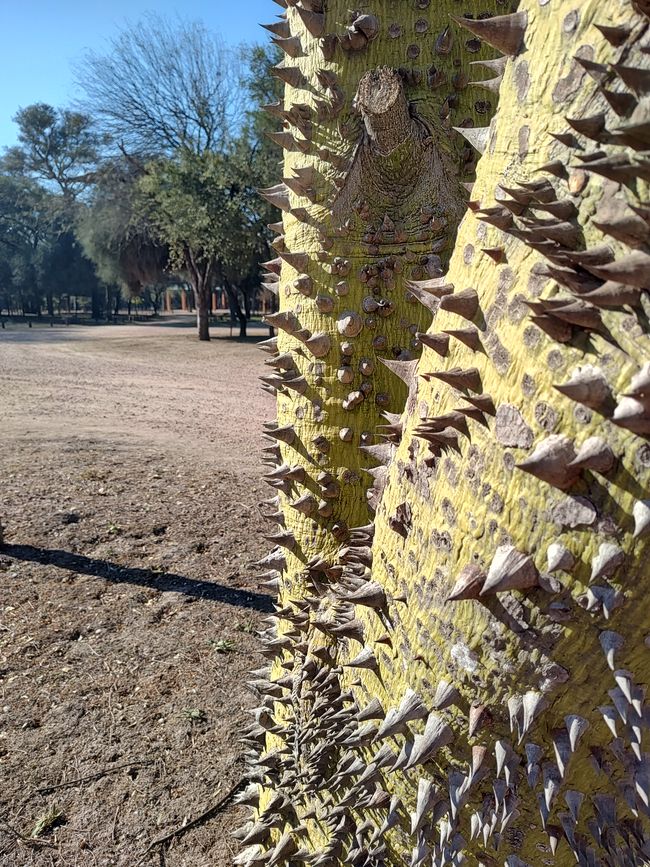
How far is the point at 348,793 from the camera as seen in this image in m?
1.31

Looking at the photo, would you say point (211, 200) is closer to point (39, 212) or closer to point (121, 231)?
point (121, 231)

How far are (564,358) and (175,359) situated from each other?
742 inches

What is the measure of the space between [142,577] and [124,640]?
30.3 inches

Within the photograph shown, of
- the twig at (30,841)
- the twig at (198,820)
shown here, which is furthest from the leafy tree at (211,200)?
the twig at (30,841)

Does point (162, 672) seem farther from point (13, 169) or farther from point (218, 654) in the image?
point (13, 169)

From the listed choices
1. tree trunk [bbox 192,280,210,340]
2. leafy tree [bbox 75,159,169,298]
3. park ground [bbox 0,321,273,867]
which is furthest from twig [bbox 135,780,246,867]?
leafy tree [bbox 75,159,169,298]

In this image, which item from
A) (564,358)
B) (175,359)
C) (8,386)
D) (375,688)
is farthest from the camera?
(175,359)

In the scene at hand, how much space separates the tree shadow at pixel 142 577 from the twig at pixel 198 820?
1533mm

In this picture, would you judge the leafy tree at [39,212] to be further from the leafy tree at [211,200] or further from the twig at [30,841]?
the twig at [30,841]

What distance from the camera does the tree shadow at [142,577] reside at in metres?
4.26

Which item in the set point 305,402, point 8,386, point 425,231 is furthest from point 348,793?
point 8,386

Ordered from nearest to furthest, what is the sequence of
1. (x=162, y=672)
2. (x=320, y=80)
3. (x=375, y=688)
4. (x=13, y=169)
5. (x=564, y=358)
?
(x=564, y=358) → (x=375, y=688) → (x=320, y=80) → (x=162, y=672) → (x=13, y=169)

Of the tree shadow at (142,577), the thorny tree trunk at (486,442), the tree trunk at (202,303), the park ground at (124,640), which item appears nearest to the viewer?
the thorny tree trunk at (486,442)

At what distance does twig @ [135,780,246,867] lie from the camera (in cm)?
239
